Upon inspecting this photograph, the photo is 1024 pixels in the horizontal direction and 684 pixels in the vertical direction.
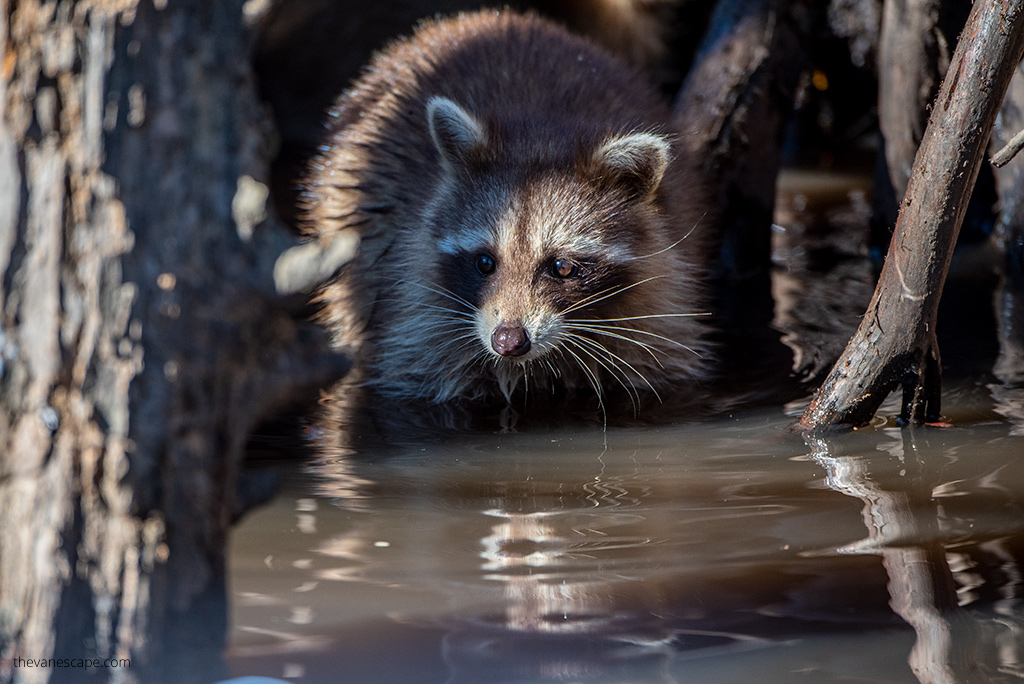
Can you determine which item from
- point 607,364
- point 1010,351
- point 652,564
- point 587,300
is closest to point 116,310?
point 652,564

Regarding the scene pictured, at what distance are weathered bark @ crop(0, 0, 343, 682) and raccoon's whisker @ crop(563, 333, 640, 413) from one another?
5.98 feet

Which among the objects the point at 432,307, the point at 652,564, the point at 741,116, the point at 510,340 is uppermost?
the point at 741,116

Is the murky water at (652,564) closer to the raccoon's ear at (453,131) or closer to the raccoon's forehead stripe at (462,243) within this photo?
the raccoon's forehead stripe at (462,243)

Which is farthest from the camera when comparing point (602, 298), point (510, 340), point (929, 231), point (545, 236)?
point (602, 298)

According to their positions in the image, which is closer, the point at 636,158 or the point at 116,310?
the point at 116,310

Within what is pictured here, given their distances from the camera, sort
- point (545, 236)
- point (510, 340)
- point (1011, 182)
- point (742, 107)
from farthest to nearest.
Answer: point (742, 107), point (1011, 182), point (545, 236), point (510, 340)

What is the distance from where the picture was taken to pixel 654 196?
3.69 metres

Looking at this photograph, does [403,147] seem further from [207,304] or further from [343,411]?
[207,304]

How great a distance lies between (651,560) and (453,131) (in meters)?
1.81

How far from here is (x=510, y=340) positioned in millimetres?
3146

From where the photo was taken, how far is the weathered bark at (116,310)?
1605 millimetres

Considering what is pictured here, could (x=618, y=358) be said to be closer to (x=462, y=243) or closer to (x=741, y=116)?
(x=462, y=243)

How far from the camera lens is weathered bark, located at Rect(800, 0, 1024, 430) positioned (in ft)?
8.37

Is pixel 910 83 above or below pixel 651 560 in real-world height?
above
